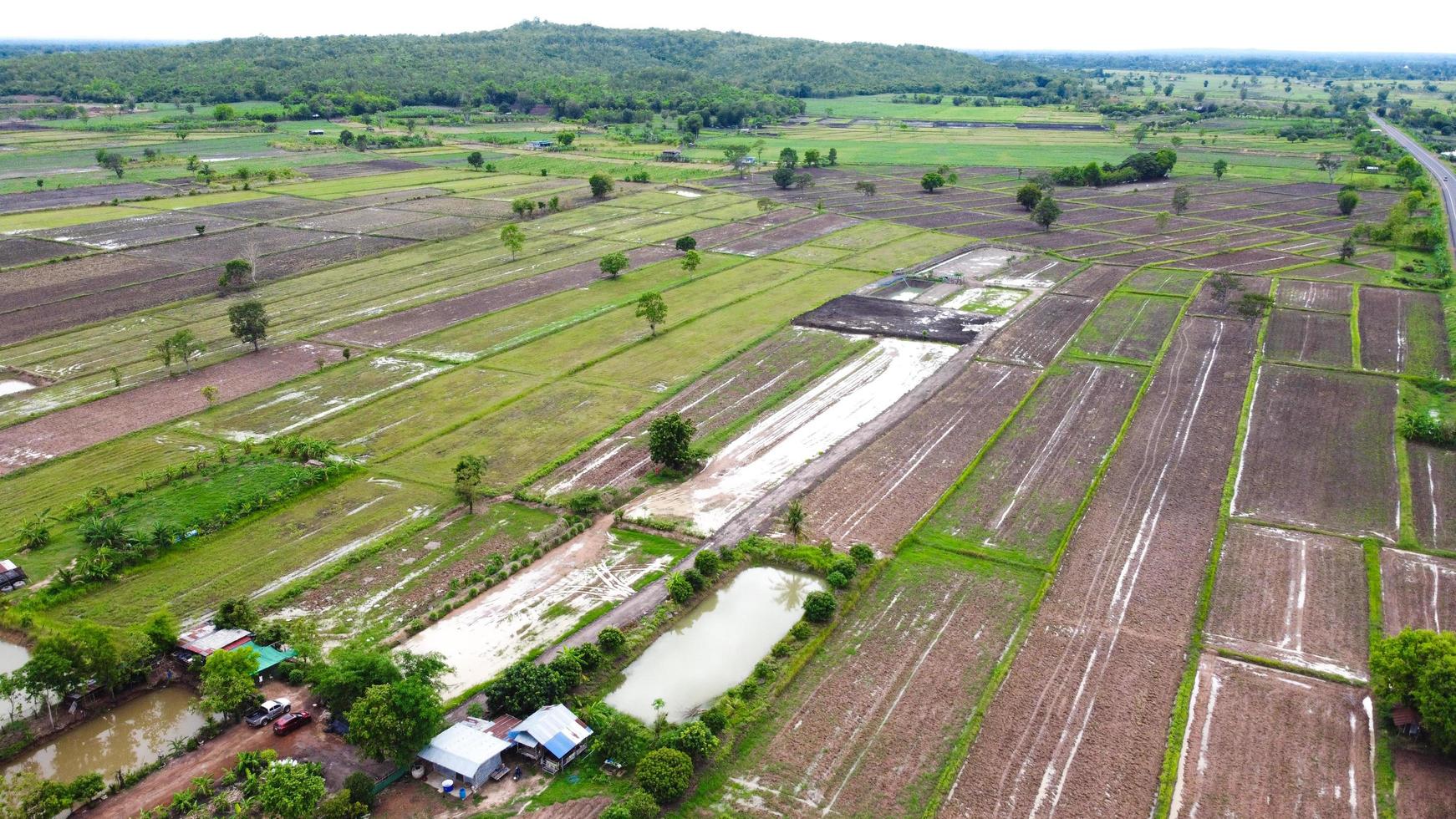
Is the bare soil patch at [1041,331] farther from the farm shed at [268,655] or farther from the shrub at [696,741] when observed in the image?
the farm shed at [268,655]

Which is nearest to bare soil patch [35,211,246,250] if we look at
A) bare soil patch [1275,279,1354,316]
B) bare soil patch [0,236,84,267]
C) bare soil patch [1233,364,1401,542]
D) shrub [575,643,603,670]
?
bare soil patch [0,236,84,267]

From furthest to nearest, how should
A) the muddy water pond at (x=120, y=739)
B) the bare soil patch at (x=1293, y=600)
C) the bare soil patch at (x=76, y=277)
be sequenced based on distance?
the bare soil patch at (x=76, y=277), the bare soil patch at (x=1293, y=600), the muddy water pond at (x=120, y=739)

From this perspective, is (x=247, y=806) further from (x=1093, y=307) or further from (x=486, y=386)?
(x=1093, y=307)

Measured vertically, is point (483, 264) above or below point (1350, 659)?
above

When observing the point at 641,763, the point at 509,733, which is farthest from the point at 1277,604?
the point at 509,733

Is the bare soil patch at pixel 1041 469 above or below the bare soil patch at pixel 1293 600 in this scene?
above

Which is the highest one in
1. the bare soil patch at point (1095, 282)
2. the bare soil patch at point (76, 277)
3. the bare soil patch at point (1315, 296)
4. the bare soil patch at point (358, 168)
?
→ the bare soil patch at point (358, 168)

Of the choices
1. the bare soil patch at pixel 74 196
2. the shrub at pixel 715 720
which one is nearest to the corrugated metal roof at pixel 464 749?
the shrub at pixel 715 720

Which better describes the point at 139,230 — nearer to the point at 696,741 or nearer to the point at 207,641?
the point at 207,641
